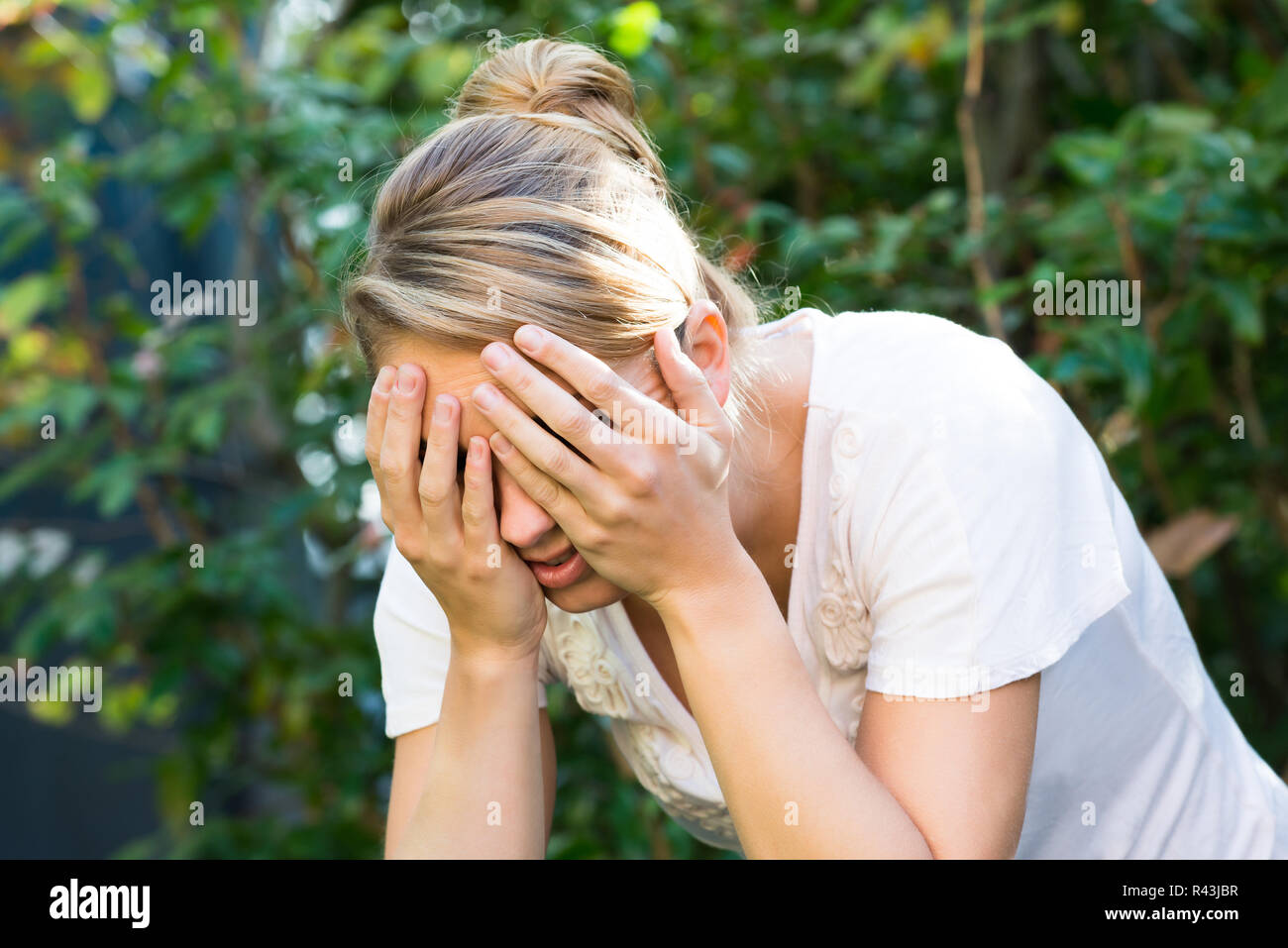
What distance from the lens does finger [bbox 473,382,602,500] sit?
105cm

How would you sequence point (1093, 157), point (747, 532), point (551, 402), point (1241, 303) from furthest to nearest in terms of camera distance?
point (1093, 157) < point (1241, 303) < point (747, 532) < point (551, 402)

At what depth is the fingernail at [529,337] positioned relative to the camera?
3.41 ft

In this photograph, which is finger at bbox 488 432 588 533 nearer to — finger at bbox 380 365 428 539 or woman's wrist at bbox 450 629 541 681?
finger at bbox 380 365 428 539

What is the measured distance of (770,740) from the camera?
1.07 meters

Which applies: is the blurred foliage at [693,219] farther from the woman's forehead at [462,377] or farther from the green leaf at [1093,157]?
the woman's forehead at [462,377]

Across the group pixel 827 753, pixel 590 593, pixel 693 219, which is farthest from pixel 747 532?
pixel 693 219

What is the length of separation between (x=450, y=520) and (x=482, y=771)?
0.94ft

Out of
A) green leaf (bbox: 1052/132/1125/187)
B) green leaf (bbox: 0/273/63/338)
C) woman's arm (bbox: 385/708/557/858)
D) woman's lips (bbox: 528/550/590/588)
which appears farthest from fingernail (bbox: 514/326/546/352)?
green leaf (bbox: 0/273/63/338)

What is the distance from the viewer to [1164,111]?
6.11 ft

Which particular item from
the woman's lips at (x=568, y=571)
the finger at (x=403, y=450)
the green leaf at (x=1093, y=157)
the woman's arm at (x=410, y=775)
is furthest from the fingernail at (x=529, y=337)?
the green leaf at (x=1093, y=157)

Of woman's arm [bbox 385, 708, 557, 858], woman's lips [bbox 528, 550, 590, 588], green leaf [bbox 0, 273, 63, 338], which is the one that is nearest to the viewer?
woman's lips [bbox 528, 550, 590, 588]

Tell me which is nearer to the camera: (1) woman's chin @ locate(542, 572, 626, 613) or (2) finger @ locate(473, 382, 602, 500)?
(2) finger @ locate(473, 382, 602, 500)

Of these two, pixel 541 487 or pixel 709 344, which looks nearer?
pixel 541 487

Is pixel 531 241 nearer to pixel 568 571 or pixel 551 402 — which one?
pixel 551 402
